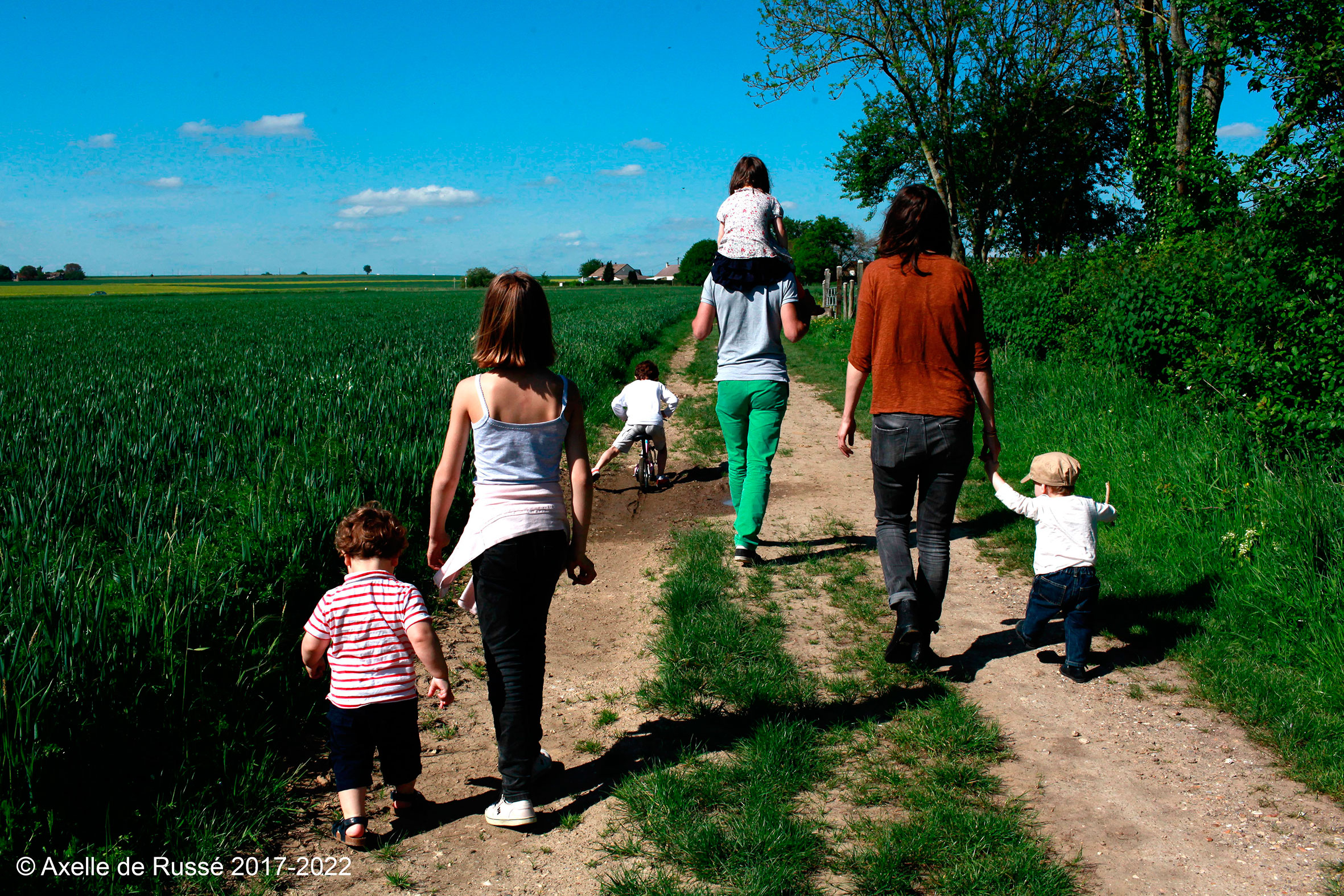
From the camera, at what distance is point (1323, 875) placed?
2271mm

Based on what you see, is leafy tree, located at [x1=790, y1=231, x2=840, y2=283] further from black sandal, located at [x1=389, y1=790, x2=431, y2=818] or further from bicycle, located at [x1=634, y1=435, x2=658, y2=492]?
black sandal, located at [x1=389, y1=790, x2=431, y2=818]

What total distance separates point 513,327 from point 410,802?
1590mm

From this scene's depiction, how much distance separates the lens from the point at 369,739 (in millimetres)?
2557

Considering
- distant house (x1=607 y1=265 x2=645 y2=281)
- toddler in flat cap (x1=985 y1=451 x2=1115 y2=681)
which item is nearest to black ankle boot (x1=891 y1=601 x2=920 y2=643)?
toddler in flat cap (x1=985 y1=451 x2=1115 y2=681)

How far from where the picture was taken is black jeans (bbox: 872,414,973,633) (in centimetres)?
346

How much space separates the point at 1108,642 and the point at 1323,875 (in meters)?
1.68

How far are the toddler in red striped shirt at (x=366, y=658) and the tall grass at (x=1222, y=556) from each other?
9.70ft

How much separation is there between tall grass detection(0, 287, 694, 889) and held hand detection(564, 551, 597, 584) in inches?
46.6

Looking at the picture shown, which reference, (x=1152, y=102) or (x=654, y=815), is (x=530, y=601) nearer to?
(x=654, y=815)

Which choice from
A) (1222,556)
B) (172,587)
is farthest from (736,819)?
(1222,556)

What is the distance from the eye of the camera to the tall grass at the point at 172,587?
91.4 inches

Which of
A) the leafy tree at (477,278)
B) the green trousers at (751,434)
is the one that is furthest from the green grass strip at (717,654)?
the leafy tree at (477,278)

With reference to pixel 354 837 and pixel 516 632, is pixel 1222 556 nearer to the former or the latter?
pixel 516 632

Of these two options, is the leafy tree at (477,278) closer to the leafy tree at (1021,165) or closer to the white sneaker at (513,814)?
the leafy tree at (1021,165)
